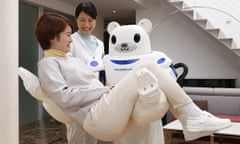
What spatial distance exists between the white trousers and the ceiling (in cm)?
528

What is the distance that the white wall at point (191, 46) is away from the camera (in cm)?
675

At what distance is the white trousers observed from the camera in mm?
1488

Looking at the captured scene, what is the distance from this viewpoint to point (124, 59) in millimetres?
2049

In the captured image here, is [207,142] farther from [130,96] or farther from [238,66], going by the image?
[238,66]

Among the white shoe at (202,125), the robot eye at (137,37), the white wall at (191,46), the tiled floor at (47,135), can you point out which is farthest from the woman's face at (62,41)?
the white wall at (191,46)

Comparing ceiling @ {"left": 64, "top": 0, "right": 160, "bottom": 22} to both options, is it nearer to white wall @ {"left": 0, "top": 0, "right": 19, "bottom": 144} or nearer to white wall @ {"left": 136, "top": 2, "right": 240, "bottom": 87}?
white wall @ {"left": 136, "top": 2, "right": 240, "bottom": 87}

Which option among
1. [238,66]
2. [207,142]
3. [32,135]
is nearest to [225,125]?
[207,142]

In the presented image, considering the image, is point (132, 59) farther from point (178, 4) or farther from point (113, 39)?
point (178, 4)

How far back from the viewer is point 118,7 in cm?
730

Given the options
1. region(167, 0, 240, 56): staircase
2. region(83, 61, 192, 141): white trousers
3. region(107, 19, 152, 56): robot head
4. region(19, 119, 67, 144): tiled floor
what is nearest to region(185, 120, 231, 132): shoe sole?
region(83, 61, 192, 141): white trousers

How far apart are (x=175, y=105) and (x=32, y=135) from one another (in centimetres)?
354

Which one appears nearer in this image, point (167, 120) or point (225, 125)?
point (225, 125)

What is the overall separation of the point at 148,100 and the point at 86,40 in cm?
91

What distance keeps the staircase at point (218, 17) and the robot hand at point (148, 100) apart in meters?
5.03
